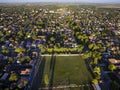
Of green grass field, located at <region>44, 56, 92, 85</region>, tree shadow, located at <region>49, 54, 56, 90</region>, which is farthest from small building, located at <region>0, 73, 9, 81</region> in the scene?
tree shadow, located at <region>49, 54, 56, 90</region>

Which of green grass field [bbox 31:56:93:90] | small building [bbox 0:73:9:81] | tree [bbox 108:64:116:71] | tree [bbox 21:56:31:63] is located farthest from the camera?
tree [bbox 21:56:31:63]

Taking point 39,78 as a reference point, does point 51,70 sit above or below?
above

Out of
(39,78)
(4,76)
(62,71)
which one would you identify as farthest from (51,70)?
(4,76)

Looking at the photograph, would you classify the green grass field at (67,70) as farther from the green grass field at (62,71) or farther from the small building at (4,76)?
the small building at (4,76)

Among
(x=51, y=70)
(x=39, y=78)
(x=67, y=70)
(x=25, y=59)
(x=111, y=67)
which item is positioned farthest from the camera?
(x=25, y=59)

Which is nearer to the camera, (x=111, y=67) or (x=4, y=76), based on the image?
(x=4, y=76)

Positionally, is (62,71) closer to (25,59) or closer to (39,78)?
(39,78)

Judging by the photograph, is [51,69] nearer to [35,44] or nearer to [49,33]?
[35,44]

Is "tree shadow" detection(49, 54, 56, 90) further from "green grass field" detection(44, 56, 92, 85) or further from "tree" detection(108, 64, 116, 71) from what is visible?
"tree" detection(108, 64, 116, 71)
